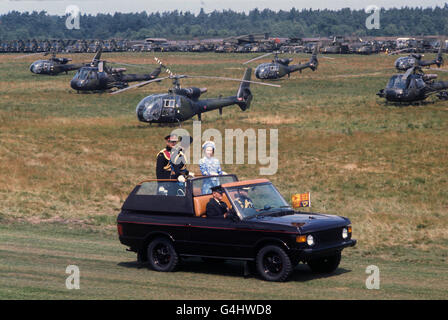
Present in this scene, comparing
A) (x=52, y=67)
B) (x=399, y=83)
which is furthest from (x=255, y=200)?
(x=52, y=67)

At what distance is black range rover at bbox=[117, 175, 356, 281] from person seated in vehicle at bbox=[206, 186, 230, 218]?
0.32ft

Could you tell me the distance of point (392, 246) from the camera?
58.2 ft

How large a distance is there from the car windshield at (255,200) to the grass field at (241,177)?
1.26m

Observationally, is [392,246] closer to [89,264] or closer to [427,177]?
[89,264]

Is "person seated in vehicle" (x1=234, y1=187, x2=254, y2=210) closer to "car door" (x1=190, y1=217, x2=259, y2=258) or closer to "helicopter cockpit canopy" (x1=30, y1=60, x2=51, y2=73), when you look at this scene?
"car door" (x1=190, y1=217, x2=259, y2=258)

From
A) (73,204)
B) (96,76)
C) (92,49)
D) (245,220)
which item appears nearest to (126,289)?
(245,220)

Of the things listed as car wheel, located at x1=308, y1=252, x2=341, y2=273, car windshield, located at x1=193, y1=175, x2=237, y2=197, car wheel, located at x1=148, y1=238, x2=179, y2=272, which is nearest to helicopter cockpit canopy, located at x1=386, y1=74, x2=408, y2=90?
car windshield, located at x1=193, y1=175, x2=237, y2=197

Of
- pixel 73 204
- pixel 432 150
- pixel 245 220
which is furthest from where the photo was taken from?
pixel 432 150

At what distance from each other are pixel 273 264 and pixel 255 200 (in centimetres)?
146

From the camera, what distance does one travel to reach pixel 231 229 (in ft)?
42.4

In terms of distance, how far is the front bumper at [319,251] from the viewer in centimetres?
1203

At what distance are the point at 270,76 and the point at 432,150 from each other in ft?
137

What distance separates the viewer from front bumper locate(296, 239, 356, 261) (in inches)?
474

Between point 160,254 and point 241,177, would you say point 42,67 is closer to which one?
point 241,177
